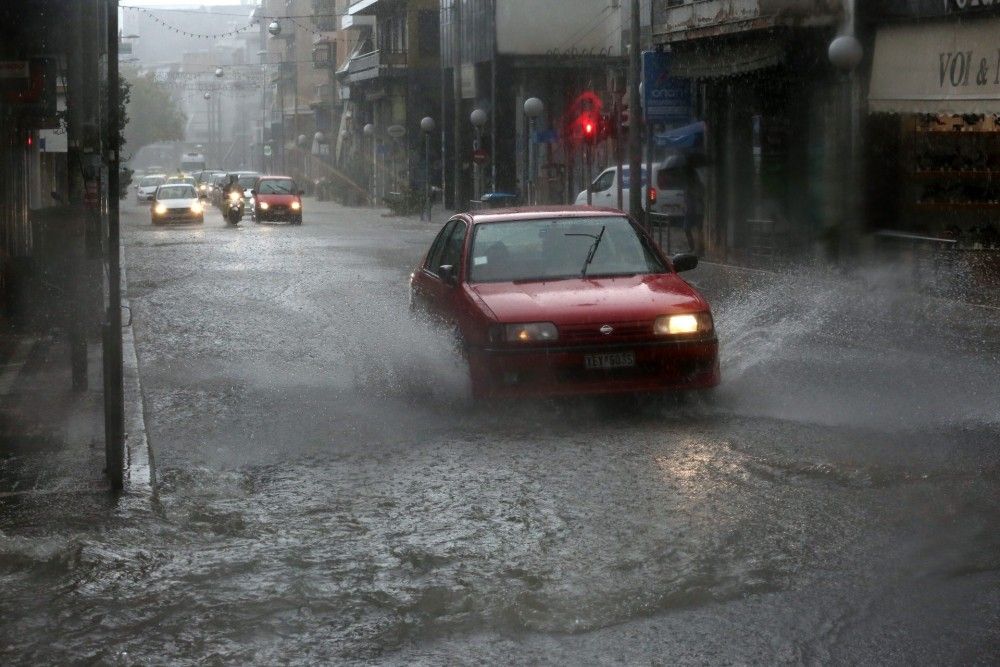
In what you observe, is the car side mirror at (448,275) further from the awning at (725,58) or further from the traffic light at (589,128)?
the traffic light at (589,128)

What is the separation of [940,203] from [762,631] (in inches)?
745

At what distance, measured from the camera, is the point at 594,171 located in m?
45.2

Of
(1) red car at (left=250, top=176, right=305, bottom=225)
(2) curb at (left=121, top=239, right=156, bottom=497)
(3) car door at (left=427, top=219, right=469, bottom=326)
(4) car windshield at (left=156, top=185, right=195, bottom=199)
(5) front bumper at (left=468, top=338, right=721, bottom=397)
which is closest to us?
(2) curb at (left=121, top=239, right=156, bottom=497)

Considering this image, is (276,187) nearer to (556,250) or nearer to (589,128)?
(589,128)

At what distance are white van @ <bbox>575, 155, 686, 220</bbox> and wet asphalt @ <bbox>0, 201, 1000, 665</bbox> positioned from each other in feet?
62.1

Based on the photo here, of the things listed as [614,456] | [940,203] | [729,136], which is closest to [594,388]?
[614,456]

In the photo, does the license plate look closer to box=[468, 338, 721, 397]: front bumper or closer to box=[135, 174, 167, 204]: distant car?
box=[468, 338, 721, 397]: front bumper

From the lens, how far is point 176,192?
51.0 metres

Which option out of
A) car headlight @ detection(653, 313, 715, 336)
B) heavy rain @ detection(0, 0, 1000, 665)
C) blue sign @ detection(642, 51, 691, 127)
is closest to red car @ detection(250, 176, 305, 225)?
blue sign @ detection(642, 51, 691, 127)

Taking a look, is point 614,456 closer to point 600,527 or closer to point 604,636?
point 600,527

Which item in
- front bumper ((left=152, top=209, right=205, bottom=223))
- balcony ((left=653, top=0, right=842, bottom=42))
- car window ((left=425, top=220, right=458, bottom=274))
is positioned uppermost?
balcony ((left=653, top=0, right=842, bottom=42))

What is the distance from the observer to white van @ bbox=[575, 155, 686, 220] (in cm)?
3222

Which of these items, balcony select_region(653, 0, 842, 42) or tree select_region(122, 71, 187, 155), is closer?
balcony select_region(653, 0, 842, 42)

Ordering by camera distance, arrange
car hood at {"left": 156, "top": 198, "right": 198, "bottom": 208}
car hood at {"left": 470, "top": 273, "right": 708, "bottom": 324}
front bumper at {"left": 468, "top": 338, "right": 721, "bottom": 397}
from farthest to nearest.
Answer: car hood at {"left": 156, "top": 198, "right": 198, "bottom": 208}
car hood at {"left": 470, "top": 273, "right": 708, "bottom": 324}
front bumper at {"left": 468, "top": 338, "right": 721, "bottom": 397}
